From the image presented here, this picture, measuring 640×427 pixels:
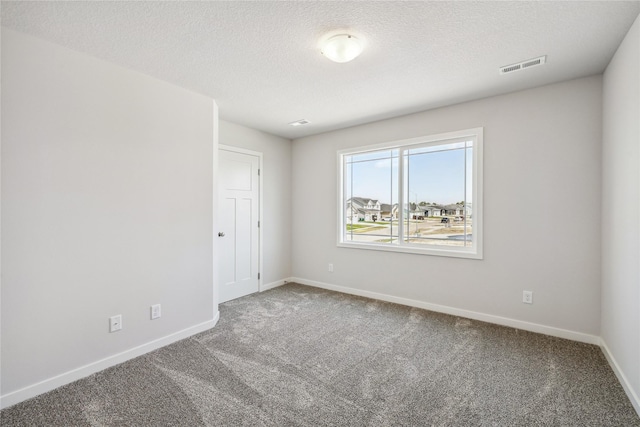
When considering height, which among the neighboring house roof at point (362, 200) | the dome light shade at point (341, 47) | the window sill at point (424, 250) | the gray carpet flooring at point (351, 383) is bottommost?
Answer: the gray carpet flooring at point (351, 383)

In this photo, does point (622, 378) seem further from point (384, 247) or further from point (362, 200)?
point (362, 200)

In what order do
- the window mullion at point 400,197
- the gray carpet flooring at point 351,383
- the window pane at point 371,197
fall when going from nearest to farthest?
the gray carpet flooring at point 351,383 < the window mullion at point 400,197 < the window pane at point 371,197

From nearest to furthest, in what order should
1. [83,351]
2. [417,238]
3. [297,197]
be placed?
1. [83,351]
2. [417,238]
3. [297,197]

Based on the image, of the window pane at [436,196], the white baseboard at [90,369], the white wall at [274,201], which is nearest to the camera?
the white baseboard at [90,369]

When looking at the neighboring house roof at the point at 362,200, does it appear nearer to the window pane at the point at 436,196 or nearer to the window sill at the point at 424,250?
the window pane at the point at 436,196

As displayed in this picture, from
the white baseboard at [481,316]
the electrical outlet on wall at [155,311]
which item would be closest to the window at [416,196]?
the white baseboard at [481,316]

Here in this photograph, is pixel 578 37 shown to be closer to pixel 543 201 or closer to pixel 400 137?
pixel 543 201

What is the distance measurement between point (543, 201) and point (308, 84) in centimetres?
256

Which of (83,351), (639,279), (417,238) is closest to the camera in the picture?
(639,279)

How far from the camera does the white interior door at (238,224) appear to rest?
13.1 ft

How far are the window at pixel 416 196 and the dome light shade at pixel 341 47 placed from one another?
1862 mm

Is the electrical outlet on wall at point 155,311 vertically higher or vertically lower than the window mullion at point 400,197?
lower

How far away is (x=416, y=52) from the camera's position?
7.50ft

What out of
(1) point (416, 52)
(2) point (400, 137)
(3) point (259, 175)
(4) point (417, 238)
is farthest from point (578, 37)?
(3) point (259, 175)
